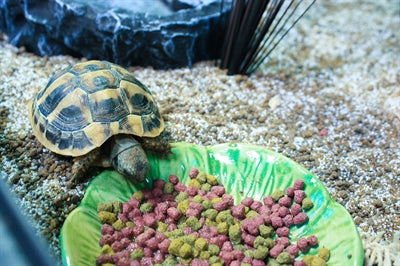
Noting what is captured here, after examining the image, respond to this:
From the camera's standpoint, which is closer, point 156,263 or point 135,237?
point 156,263

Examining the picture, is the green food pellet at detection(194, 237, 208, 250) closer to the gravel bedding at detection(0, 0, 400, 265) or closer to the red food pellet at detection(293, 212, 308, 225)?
the red food pellet at detection(293, 212, 308, 225)

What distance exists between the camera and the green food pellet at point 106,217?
162 cm

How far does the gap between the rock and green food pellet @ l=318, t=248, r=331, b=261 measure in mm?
1693

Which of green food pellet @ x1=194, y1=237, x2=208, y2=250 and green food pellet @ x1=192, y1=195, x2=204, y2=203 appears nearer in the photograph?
green food pellet @ x1=194, y1=237, x2=208, y2=250

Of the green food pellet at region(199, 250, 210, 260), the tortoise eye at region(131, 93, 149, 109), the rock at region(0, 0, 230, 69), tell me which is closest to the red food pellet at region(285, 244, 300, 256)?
the green food pellet at region(199, 250, 210, 260)

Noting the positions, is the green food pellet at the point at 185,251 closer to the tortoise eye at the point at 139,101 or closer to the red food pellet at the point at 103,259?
the red food pellet at the point at 103,259

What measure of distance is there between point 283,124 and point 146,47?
1084mm

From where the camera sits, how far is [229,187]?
6.16 ft

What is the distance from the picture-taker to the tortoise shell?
1730 millimetres

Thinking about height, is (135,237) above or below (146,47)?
below

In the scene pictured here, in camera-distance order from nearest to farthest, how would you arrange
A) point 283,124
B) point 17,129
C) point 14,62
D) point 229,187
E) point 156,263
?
point 156,263
point 229,187
point 17,129
point 283,124
point 14,62

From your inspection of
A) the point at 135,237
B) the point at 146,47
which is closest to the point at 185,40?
the point at 146,47

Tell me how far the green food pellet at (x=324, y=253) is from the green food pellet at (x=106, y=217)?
0.88m

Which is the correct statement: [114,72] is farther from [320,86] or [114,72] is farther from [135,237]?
[320,86]
